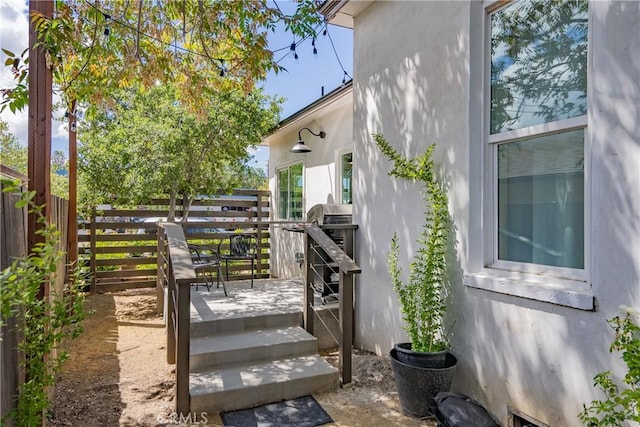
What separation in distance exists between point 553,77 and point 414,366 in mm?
2334

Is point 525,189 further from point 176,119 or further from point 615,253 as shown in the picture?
point 176,119

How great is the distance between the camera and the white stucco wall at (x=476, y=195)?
2.14 meters

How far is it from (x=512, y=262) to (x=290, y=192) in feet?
21.7

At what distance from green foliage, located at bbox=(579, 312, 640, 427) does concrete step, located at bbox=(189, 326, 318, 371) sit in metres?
2.43

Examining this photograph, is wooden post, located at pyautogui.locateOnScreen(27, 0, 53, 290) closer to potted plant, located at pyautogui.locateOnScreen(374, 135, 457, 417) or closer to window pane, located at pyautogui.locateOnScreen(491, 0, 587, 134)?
potted plant, located at pyautogui.locateOnScreen(374, 135, 457, 417)

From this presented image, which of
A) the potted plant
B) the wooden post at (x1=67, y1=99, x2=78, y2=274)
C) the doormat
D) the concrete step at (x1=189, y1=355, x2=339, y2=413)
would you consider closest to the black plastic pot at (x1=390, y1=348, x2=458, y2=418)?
the potted plant

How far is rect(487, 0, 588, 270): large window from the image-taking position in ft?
8.05

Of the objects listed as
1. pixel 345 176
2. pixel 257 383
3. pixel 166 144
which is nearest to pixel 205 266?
pixel 257 383

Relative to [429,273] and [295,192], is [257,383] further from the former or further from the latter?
Result: [295,192]

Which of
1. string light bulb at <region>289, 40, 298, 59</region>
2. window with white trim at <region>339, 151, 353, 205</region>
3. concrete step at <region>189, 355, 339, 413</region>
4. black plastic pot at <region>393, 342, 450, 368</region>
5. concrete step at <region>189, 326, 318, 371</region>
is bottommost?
concrete step at <region>189, 355, 339, 413</region>

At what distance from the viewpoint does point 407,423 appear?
9.80ft

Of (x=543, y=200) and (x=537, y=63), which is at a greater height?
(x=537, y=63)

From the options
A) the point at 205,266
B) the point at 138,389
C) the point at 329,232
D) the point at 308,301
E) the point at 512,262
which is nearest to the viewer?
the point at 512,262

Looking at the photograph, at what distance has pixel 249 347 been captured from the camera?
3693mm
